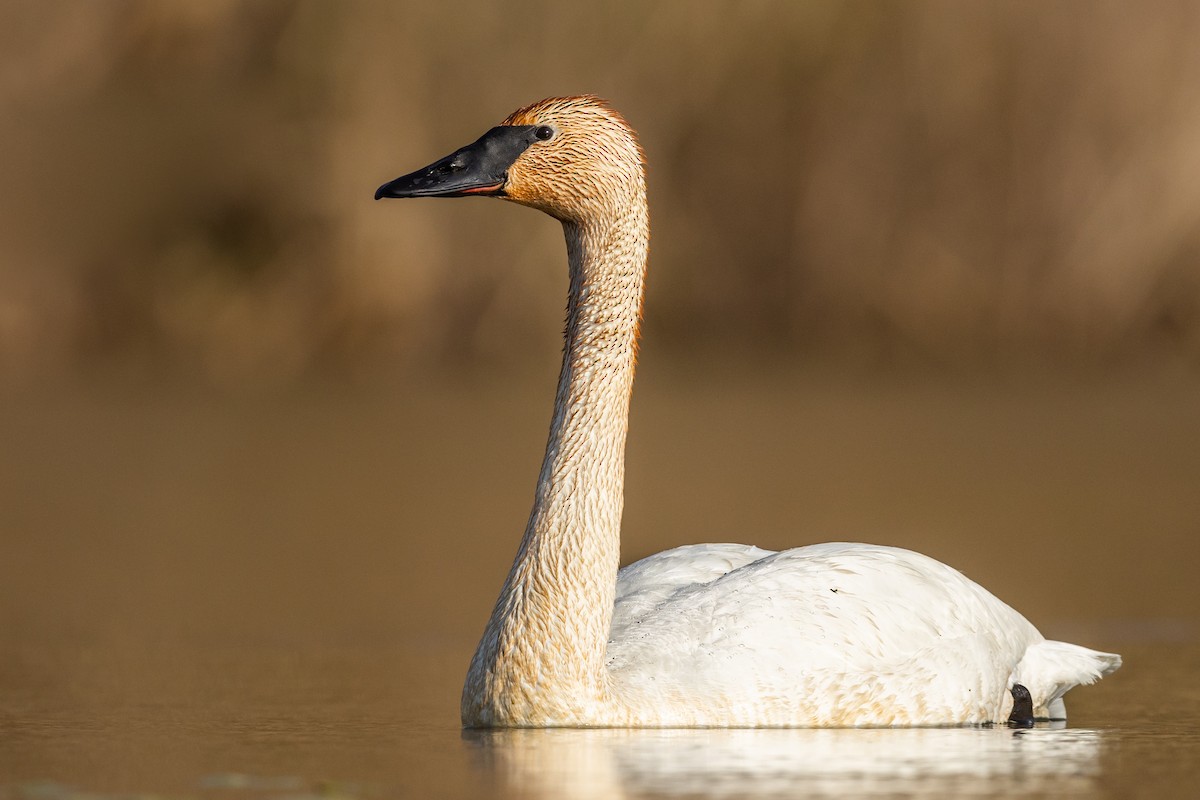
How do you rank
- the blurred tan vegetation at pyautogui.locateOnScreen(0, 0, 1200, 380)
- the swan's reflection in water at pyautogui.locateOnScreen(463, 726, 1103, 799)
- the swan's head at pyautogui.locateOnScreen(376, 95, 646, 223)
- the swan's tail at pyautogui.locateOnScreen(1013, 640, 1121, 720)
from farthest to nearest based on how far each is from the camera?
the blurred tan vegetation at pyautogui.locateOnScreen(0, 0, 1200, 380) → the swan's tail at pyautogui.locateOnScreen(1013, 640, 1121, 720) → the swan's head at pyautogui.locateOnScreen(376, 95, 646, 223) → the swan's reflection in water at pyautogui.locateOnScreen(463, 726, 1103, 799)

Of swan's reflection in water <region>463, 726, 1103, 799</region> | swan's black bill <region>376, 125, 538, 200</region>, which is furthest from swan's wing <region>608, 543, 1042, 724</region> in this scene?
swan's black bill <region>376, 125, 538, 200</region>

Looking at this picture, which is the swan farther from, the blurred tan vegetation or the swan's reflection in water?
the blurred tan vegetation

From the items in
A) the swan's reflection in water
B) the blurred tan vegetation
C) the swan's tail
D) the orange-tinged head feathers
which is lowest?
the swan's reflection in water

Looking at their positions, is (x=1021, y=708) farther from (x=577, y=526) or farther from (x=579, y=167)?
(x=579, y=167)

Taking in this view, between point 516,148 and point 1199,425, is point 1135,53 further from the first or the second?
point 516,148

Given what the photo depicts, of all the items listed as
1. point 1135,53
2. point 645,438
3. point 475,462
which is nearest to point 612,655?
point 475,462

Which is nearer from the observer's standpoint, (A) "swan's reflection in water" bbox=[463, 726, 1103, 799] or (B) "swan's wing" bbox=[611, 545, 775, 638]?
(A) "swan's reflection in water" bbox=[463, 726, 1103, 799]

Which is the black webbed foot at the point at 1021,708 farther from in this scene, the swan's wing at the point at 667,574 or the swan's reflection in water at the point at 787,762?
the swan's wing at the point at 667,574

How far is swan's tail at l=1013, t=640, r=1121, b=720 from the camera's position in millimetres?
8602

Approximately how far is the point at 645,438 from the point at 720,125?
235 inches

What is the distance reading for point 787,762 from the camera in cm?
680

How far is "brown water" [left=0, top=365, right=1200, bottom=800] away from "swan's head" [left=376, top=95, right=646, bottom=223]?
1.90 meters

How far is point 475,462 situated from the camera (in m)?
17.3

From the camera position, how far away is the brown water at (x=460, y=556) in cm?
684
